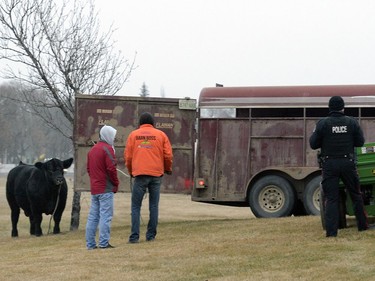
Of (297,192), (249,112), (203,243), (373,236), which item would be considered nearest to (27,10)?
(249,112)

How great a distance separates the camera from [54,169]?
57.7ft

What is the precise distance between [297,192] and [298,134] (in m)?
1.15

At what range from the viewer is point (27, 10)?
22.9m

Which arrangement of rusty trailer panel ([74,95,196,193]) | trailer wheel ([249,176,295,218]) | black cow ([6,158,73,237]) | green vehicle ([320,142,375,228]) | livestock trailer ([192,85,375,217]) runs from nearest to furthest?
green vehicle ([320,142,375,228]) < livestock trailer ([192,85,375,217]) < trailer wheel ([249,176,295,218]) < rusty trailer panel ([74,95,196,193]) < black cow ([6,158,73,237])

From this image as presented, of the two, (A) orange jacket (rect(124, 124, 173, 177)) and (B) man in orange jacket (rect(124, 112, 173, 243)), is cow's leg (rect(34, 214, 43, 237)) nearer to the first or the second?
(B) man in orange jacket (rect(124, 112, 173, 243))

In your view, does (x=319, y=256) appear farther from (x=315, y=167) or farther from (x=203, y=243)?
(x=315, y=167)

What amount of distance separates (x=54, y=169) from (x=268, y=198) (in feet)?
14.6

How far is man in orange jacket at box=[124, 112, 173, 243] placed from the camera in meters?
13.0

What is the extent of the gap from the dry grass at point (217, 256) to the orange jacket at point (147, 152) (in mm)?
1145

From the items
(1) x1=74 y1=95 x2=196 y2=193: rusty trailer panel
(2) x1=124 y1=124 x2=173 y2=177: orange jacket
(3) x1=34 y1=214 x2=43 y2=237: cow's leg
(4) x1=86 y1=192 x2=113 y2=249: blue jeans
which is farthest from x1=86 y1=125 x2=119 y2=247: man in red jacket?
(3) x1=34 y1=214 x2=43 y2=237: cow's leg

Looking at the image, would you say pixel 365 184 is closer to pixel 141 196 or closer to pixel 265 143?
pixel 141 196

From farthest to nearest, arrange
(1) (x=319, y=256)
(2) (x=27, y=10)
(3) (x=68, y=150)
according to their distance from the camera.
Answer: (3) (x=68, y=150) < (2) (x=27, y=10) < (1) (x=319, y=256)

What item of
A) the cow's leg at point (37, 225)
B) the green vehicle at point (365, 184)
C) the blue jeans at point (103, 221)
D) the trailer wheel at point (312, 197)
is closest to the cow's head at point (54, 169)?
the cow's leg at point (37, 225)

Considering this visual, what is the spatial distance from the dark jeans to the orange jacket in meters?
2.70
